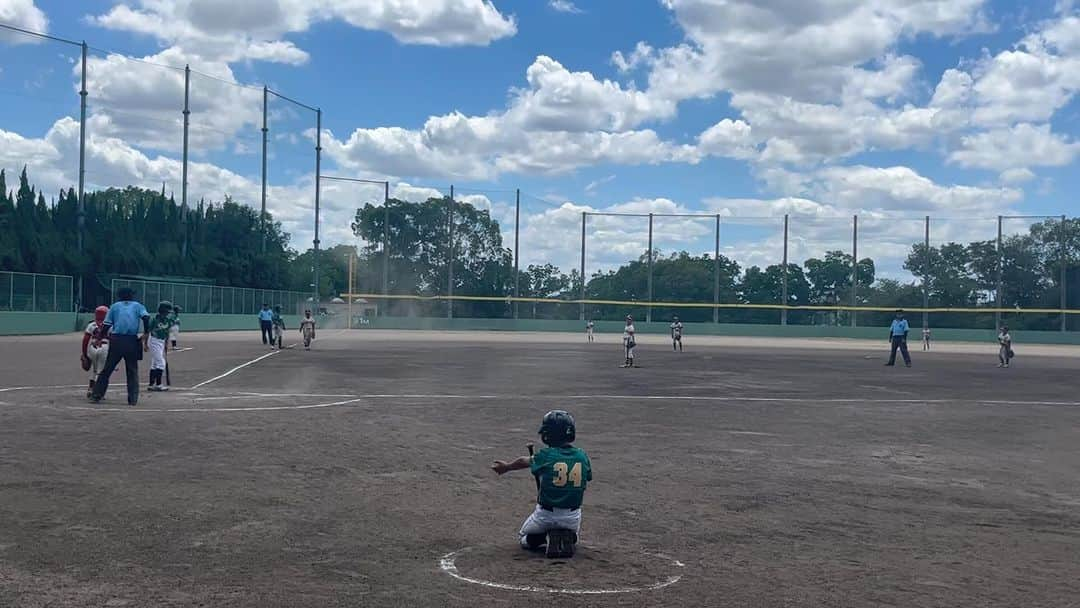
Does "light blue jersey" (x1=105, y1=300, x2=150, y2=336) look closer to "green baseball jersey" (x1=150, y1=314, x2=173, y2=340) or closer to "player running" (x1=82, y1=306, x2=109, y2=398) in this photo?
"player running" (x1=82, y1=306, x2=109, y2=398)

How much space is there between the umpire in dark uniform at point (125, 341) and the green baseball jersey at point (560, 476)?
9.65 metres

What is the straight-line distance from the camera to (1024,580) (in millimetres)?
5996

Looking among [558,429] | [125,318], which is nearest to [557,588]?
[558,429]

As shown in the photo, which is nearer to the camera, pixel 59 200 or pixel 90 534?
pixel 90 534

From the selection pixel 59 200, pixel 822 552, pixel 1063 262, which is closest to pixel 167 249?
pixel 59 200

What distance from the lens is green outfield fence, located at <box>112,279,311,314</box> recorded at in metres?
52.0

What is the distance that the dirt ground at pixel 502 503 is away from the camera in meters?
5.64

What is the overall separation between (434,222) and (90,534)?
69897 millimetres

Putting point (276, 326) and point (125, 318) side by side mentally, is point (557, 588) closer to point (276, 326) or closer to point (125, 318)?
point (125, 318)

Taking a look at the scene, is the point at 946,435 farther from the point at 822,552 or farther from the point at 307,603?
the point at 307,603

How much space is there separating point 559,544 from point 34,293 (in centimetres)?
4397

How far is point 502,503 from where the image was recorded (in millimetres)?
8133

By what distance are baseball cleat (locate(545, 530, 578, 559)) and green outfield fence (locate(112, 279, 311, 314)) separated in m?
46.5

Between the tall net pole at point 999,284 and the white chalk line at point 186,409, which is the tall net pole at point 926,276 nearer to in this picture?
the tall net pole at point 999,284
